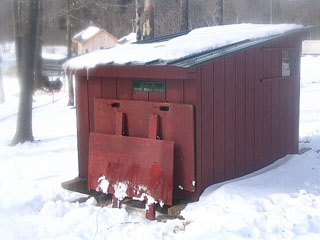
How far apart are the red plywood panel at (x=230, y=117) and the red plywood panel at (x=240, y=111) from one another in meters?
0.08

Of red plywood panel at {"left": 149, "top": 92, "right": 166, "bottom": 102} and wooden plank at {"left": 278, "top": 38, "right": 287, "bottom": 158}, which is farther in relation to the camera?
wooden plank at {"left": 278, "top": 38, "right": 287, "bottom": 158}

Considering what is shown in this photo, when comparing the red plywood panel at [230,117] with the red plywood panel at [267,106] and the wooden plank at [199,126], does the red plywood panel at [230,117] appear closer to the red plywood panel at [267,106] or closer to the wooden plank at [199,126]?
the wooden plank at [199,126]

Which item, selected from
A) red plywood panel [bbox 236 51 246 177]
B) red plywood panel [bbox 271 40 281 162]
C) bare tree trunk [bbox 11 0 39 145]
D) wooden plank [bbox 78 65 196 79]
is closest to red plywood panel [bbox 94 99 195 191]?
wooden plank [bbox 78 65 196 79]

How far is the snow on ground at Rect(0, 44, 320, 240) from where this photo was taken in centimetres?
406

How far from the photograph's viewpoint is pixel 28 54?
33.1 feet

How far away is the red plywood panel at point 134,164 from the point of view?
481 centimetres

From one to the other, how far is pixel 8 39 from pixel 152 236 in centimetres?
1443

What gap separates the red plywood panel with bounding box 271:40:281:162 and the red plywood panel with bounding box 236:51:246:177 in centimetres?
86

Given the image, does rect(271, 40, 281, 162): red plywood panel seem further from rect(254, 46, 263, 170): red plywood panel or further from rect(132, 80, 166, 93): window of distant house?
rect(132, 80, 166, 93): window of distant house

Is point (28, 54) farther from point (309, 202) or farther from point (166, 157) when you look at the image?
point (309, 202)

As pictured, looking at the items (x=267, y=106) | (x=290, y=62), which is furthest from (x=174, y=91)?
(x=290, y=62)

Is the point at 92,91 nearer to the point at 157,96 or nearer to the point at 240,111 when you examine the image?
the point at 157,96

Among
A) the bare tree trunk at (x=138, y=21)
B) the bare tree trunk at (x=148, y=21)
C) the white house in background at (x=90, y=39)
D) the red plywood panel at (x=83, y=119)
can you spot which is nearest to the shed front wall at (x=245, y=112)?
the red plywood panel at (x=83, y=119)

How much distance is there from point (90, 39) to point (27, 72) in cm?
1798
